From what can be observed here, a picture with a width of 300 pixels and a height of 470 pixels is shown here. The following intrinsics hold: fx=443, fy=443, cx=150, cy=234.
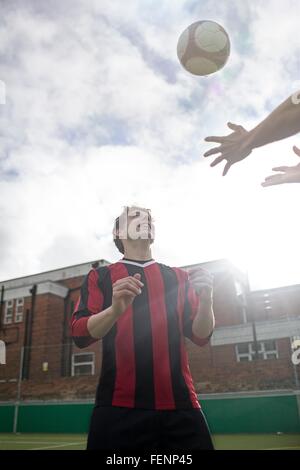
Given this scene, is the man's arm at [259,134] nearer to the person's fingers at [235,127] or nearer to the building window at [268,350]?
the person's fingers at [235,127]

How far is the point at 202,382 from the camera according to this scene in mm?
16250

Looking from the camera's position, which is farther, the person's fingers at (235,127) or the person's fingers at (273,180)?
the person's fingers at (235,127)

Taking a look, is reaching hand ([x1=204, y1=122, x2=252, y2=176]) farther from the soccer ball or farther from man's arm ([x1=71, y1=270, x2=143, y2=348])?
the soccer ball

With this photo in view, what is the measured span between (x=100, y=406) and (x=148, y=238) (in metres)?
1.18

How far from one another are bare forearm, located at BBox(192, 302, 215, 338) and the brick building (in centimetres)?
1182

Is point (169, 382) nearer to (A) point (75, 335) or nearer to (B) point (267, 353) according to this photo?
(A) point (75, 335)

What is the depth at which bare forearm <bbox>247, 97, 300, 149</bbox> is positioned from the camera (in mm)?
2504

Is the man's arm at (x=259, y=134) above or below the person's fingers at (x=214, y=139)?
below

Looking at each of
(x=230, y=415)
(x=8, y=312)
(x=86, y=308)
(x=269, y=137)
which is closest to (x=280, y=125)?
(x=269, y=137)

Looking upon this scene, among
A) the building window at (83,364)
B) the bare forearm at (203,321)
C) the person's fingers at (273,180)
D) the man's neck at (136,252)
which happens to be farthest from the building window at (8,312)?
the person's fingers at (273,180)

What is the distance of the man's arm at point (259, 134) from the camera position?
8.26 ft

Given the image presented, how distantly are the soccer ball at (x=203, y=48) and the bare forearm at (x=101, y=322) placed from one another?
10.5 feet

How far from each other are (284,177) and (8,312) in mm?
30162

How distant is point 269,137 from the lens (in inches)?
106
